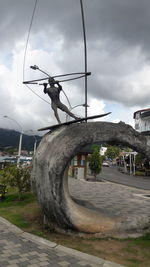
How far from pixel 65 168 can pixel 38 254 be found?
2.44m

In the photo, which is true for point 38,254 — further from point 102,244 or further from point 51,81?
point 51,81

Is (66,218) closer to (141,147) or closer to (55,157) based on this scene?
(55,157)

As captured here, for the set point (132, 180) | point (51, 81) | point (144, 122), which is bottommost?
point (132, 180)

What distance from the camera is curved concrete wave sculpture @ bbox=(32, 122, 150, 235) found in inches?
272

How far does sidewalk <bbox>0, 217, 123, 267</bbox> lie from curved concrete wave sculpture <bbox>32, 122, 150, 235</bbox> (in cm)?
94

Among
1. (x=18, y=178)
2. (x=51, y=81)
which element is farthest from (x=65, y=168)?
(x=18, y=178)

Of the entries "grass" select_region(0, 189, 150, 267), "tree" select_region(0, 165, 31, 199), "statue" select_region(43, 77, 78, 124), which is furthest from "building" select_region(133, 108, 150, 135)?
"grass" select_region(0, 189, 150, 267)

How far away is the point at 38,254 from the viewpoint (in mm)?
5676

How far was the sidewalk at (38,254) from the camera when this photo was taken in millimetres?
5180

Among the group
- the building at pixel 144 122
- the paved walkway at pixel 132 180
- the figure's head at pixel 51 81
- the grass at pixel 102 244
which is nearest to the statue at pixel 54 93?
the figure's head at pixel 51 81

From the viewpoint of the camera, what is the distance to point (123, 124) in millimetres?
7871

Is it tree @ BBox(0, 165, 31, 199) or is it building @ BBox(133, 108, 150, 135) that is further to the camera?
building @ BBox(133, 108, 150, 135)

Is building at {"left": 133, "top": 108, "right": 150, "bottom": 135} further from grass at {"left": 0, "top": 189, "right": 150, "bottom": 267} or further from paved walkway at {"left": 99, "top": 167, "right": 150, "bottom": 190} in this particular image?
grass at {"left": 0, "top": 189, "right": 150, "bottom": 267}

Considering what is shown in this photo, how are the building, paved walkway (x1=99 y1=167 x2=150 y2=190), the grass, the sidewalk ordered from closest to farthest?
the sidewalk → the grass → paved walkway (x1=99 y1=167 x2=150 y2=190) → the building
